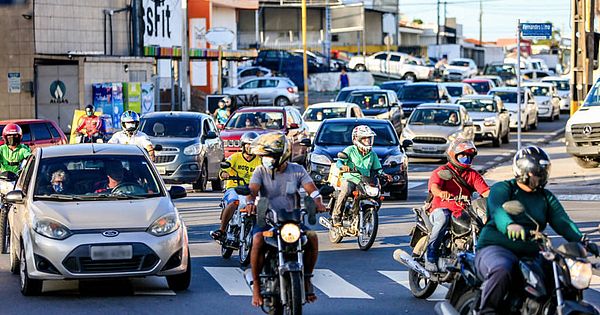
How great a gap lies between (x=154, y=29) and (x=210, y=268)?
116ft

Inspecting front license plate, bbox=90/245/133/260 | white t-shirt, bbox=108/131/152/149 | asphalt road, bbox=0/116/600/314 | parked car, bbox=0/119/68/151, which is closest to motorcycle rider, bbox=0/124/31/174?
asphalt road, bbox=0/116/600/314

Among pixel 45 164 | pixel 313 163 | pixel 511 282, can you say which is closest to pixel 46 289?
pixel 45 164

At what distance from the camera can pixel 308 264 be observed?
397 inches

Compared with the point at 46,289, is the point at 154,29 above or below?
above

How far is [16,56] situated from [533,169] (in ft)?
113

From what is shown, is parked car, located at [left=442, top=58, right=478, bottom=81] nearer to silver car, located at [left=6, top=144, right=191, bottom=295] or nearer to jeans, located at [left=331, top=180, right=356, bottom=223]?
jeans, located at [left=331, top=180, right=356, bottom=223]

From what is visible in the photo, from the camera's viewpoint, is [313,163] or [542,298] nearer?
[542,298]

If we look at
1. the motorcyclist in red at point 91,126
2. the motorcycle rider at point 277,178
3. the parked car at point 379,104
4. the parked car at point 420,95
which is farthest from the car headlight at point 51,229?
the parked car at point 420,95

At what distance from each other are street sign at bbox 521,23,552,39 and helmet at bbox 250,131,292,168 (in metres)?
16.6

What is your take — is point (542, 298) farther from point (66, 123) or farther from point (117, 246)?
point (66, 123)

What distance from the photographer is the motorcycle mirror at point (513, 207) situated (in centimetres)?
805

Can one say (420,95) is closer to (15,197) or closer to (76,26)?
(76,26)

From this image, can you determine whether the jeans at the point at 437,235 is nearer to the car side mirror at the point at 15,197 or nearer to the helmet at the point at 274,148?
the helmet at the point at 274,148

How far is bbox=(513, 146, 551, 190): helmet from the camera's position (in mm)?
8125
